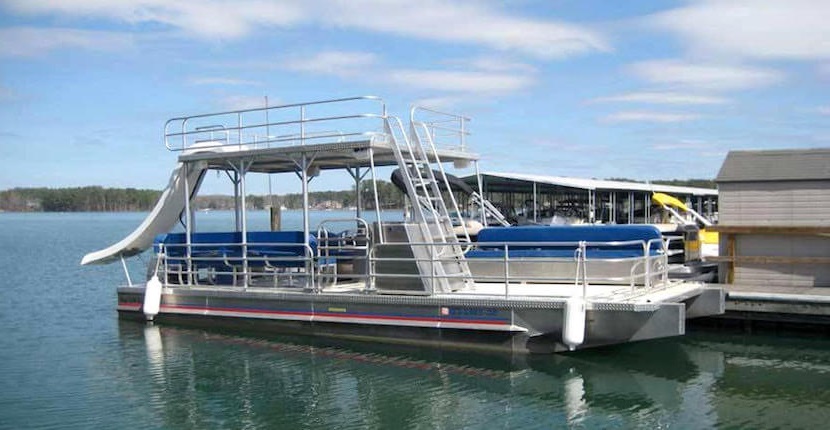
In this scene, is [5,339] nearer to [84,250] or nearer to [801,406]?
[801,406]

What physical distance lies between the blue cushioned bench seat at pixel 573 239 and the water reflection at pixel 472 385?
1.72 metres

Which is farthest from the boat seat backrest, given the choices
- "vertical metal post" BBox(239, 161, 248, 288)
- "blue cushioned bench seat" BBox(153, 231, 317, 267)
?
"vertical metal post" BBox(239, 161, 248, 288)

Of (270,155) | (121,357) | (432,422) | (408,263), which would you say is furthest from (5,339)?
(432,422)

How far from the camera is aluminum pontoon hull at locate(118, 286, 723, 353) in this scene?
456 inches

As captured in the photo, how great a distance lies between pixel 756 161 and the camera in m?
15.3

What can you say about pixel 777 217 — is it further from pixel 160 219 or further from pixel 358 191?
pixel 160 219

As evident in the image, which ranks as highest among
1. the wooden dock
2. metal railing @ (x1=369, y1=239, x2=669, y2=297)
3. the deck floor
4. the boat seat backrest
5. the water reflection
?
the boat seat backrest

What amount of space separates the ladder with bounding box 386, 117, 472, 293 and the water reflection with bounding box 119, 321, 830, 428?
130 centimetres

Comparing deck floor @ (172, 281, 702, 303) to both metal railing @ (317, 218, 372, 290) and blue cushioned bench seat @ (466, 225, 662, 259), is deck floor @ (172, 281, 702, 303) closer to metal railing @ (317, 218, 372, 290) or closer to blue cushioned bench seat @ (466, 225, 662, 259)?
metal railing @ (317, 218, 372, 290)

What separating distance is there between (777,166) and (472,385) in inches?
315

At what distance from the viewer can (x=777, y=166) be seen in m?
15.0

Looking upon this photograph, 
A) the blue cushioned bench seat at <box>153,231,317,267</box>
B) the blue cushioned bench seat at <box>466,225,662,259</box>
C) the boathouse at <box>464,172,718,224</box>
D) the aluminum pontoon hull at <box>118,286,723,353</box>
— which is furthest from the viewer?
the boathouse at <box>464,172,718,224</box>

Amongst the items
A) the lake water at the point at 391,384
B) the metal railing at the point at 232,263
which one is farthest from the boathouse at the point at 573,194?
the lake water at the point at 391,384

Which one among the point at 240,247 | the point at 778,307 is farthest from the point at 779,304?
the point at 240,247
